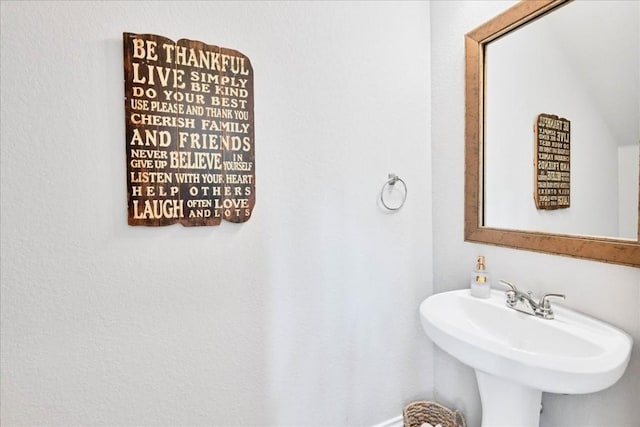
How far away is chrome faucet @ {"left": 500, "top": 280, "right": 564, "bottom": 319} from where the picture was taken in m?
1.06

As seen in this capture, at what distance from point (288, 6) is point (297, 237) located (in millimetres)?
910

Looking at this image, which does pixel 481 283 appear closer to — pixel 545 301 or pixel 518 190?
pixel 545 301

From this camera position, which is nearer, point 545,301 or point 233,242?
point 545,301

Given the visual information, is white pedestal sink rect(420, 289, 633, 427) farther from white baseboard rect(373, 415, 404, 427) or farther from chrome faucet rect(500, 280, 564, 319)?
white baseboard rect(373, 415, 404, 427)

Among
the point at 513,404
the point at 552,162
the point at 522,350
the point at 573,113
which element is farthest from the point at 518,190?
the point at 513,404

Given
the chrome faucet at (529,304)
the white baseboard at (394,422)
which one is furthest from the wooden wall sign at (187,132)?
the white baseboard at (394,422)

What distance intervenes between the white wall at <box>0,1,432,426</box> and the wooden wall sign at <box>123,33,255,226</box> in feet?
0.15

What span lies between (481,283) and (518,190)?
0.39 metres

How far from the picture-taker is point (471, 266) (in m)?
1.43

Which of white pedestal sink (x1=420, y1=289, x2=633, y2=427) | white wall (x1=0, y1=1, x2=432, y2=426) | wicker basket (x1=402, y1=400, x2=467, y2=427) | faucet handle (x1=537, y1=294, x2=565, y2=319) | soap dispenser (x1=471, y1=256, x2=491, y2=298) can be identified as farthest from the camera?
wicker basket (x1=402, y1=400, x2=467, y2=427)

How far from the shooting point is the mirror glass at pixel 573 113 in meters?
0.96

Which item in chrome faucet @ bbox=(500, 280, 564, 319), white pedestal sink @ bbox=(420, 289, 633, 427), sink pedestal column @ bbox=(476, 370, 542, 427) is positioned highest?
chrome faucet @ bbox=(500, 280, 564, 319)

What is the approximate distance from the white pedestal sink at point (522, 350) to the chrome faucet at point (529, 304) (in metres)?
0.02

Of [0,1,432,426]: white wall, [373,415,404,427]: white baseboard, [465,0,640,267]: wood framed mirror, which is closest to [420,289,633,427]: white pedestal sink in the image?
[465,0,640,267]: wood framed mirror
